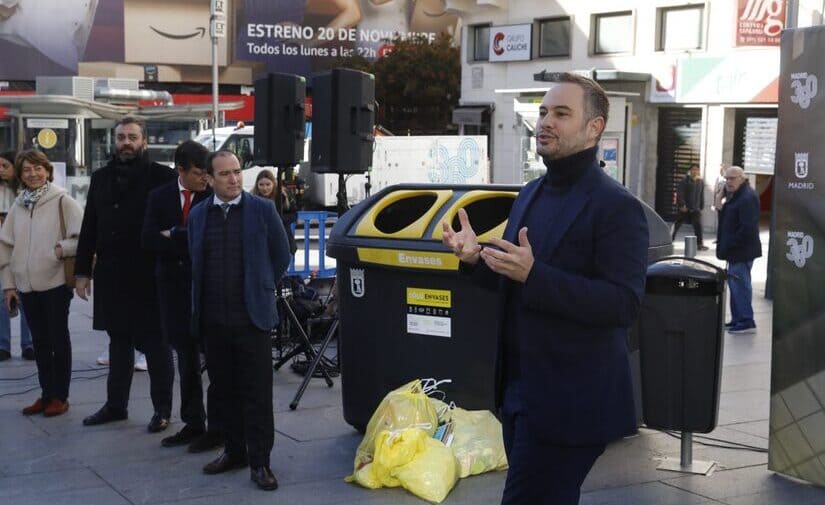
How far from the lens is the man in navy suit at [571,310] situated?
3.35 m

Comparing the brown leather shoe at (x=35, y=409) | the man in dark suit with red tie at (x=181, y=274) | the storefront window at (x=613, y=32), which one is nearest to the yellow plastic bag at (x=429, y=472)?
the man in dark suit with red tie at (x=181, y=274)

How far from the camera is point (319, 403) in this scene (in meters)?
7.82

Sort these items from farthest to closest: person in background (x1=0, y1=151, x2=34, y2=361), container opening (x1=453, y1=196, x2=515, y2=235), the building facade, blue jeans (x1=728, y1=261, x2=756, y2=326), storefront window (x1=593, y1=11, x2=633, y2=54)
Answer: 1. storefront window (x1=593, y1=11, x2=633, y2=54)
2. the building facade
3. blue jeans (x1=728, y1=261, x2=756, y2=326)
4. person in background (x1=0, y1=151, x2=34, y2=361)
5. container opening (x1=453, y1=196, x2=515, y2=235)

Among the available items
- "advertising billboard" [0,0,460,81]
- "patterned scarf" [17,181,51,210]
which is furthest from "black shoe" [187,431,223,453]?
"advertising billboard" [0,0,460,81]

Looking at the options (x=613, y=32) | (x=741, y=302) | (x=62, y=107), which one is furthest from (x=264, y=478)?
(x=613, y=32)

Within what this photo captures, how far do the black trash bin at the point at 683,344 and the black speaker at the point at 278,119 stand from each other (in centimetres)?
368

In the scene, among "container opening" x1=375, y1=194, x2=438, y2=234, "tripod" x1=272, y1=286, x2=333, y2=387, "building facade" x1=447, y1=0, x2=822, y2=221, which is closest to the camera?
"container opening" x1=375, y1=194, x2=438, y2=234

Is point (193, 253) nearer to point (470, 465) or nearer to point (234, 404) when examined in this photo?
point (234, 404)

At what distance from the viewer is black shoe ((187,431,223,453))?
6.50 meters

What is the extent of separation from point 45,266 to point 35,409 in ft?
3.14

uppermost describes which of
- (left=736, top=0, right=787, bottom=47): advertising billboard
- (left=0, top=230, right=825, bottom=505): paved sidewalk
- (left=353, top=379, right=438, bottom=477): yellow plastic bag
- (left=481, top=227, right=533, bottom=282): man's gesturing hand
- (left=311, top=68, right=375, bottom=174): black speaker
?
(left=736, top=0, right=787, bottom=47): advertising billboard

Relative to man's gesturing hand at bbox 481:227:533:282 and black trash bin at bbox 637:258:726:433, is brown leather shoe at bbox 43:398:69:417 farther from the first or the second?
man's gesturing hand at bbox 481:227:533:282

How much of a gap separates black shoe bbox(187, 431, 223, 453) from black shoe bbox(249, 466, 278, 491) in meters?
0.70

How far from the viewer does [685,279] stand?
19.5ft
